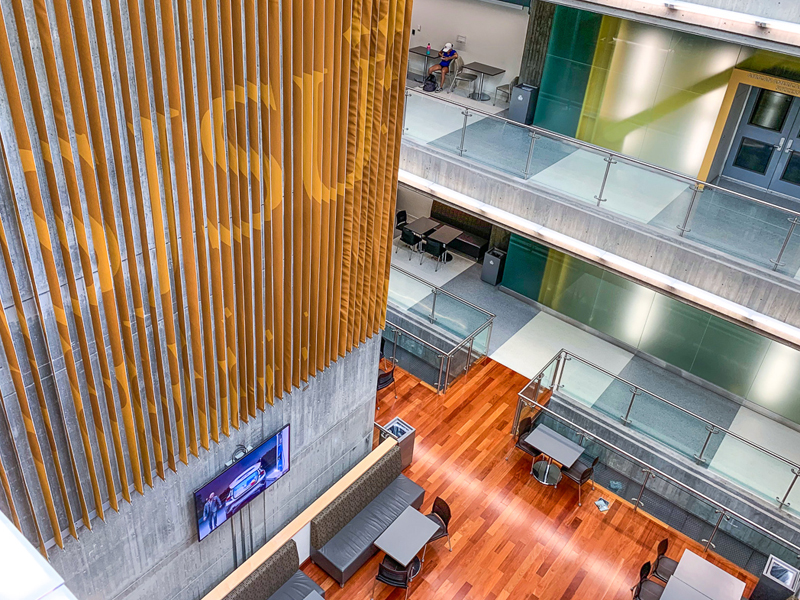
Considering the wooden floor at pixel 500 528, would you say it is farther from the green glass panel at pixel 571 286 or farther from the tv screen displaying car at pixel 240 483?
the green glass panel at pixel 571 286

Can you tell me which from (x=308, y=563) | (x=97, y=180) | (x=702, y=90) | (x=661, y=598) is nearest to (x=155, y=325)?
(x=97, y=180)

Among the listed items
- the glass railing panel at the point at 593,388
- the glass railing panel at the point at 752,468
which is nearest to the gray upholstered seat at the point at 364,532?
the glass railing panel at the point at 593,388

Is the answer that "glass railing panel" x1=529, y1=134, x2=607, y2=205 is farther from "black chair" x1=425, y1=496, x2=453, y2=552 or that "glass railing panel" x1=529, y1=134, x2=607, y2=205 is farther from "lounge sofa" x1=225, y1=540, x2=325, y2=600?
"lounge sofa" x1=225, y1=540, x2=325, y2=600

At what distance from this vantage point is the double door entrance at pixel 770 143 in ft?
36.1

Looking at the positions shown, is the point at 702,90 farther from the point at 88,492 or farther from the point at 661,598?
→ the point at 88,492

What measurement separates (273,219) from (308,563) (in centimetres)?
492

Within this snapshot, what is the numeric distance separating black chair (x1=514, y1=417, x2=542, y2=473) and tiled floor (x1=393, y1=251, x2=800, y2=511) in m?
0.90

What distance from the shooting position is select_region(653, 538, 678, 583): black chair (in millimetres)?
8562

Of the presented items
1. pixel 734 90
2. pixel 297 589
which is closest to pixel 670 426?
pixel 734 90

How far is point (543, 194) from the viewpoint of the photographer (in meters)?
10.3

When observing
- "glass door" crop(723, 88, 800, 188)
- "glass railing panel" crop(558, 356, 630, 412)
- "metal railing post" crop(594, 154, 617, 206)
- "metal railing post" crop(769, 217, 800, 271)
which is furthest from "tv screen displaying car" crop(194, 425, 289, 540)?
"glass door" crop(723, 88, 800, 188)

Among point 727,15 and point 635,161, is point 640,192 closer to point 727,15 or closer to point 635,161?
point 635,161

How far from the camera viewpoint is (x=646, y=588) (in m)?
8.30

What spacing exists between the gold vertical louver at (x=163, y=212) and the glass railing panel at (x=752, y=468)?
6.35m
